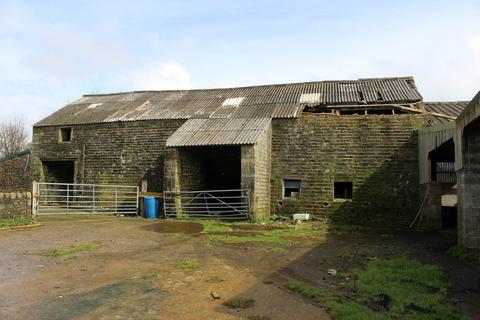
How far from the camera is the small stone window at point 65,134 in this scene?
2202 centimetres

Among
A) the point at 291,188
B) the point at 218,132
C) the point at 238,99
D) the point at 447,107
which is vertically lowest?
the point at 291,188

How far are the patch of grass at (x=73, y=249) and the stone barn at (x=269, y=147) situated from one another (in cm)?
636

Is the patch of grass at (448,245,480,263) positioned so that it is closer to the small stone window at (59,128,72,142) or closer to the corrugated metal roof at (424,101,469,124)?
the corrugated metal roof at (424,101,469,124)

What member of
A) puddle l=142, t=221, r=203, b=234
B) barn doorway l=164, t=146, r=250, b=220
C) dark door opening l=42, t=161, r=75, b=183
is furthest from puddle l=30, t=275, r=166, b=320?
dark door opening l=42, t=161, r=75, b=183

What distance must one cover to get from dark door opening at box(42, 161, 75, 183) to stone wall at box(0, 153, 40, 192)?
46cm

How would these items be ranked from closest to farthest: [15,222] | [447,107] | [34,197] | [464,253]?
1. [464,253]
2. [15,222]
3. [34,197]
4. [447,107]

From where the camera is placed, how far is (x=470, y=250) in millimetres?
9281

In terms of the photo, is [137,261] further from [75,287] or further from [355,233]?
[355,233]

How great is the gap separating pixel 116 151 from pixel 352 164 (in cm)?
1103

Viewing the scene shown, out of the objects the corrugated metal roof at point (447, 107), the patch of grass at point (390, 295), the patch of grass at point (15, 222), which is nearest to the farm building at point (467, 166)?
the patch of grass at point (390, 295)

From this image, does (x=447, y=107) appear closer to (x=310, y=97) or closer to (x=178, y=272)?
(x=310, y=97)

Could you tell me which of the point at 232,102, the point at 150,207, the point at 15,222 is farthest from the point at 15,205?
the point at 232,102

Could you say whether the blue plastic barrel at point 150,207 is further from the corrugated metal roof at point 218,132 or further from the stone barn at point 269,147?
the corrugated metal roof at point 218,132

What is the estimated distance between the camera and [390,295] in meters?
6.05
